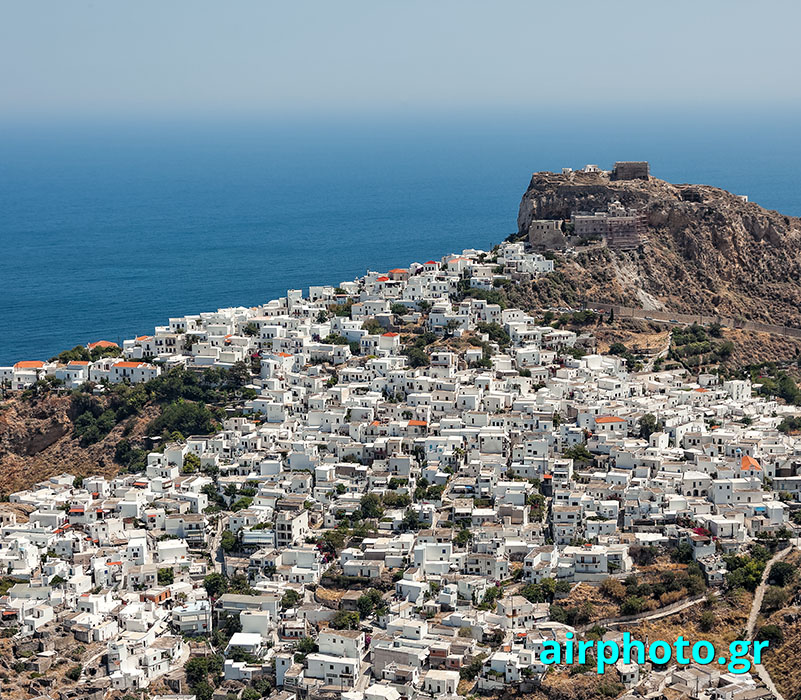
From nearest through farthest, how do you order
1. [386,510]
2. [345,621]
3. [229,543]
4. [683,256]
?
[345,621] → [229,543] → [386,510] → [683,256]

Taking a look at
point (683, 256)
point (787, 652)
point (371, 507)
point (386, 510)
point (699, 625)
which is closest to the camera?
point (787, 652)

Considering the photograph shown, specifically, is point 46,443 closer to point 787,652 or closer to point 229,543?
point 229,543

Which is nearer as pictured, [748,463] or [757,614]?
[757,614]

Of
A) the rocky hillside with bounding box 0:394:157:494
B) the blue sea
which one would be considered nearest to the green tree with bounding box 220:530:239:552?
the rocky hillside with bounding box 0:394:157:494

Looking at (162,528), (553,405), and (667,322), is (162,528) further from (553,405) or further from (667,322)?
(667,322)

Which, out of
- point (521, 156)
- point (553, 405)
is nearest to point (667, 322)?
point (553, 405)

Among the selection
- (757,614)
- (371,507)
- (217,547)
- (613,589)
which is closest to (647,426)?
(371,507)

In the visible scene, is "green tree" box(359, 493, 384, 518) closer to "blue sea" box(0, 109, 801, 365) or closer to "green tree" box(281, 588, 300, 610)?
"green tree" box(281, 588, 300, 610)
